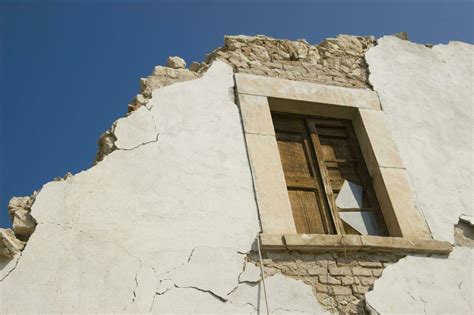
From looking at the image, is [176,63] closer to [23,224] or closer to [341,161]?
[341,161]

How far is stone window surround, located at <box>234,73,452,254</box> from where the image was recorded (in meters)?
3.89

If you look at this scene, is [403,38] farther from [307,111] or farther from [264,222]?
[264,222]

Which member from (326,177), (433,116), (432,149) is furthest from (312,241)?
(433,116)

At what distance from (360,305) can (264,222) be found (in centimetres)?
90

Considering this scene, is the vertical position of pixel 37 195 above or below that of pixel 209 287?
above

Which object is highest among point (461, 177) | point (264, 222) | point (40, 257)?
point (461, 177)

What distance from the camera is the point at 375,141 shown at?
15.7 feet

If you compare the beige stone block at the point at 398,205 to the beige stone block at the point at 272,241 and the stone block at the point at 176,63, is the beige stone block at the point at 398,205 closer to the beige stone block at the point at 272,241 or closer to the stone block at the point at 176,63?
the beige stone block at the point at 272,241

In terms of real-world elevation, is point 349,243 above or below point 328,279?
above

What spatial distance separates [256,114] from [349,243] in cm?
140

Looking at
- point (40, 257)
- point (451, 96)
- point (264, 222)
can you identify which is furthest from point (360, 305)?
point (451, 96)

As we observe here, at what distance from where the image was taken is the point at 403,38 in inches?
234

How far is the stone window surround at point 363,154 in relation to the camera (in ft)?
12.8

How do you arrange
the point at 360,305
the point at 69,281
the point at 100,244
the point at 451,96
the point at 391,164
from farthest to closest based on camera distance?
the point at 451,96 < the point at 391,164 < the point at 360,305 < the point at 100,244 < the point at 69,281
